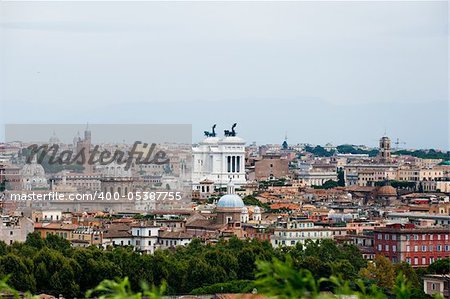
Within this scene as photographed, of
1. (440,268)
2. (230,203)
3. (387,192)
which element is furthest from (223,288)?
(387,192)

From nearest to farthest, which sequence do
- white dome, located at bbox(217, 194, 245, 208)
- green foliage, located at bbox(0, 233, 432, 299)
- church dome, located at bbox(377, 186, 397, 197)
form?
green foliage, located at bbox(0, 233, 432, 299) < white dome, located at bbox(217, 194, 245, 208) < church dome, located at bbox(377, 186, 397, 197)

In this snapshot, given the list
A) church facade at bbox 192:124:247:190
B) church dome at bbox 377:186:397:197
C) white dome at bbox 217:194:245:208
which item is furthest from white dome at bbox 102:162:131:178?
white dome at bbox 217:194:245:208

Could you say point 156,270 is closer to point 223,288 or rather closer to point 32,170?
point 223,288

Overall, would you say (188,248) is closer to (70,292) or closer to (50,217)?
(70,292)

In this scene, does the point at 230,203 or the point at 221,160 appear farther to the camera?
the point at 221,160

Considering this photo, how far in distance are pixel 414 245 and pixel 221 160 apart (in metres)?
39.3

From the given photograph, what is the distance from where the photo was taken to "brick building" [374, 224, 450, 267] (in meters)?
31.4

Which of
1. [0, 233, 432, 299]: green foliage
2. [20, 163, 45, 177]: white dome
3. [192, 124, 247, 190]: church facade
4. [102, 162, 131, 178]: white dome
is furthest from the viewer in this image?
[192, 124, 247, 190]: church facade

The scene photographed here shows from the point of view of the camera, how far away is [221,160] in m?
70.8

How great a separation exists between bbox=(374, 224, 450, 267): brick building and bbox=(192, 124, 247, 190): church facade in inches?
1427

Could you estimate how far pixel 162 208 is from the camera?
5069 cm

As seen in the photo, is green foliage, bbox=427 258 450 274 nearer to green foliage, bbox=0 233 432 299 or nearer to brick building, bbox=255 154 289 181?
green foliage, bbox=0 233 432 299

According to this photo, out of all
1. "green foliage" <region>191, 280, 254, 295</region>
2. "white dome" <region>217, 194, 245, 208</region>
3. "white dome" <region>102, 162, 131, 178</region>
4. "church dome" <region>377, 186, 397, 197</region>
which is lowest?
"green foliage" <region>191, 280, 254, 295</region>

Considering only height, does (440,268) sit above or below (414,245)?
below
